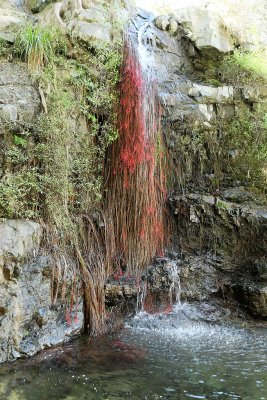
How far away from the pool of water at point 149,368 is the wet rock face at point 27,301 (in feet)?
0.63

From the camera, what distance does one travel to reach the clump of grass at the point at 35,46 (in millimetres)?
5457

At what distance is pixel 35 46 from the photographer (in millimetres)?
5445

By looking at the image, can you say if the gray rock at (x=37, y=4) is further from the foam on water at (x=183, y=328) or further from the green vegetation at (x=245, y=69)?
the foam on water at (x=183, y=328)

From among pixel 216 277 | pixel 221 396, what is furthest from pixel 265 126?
pixel 221 396

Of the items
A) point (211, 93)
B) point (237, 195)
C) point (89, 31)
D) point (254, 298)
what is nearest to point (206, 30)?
point (211, 93)

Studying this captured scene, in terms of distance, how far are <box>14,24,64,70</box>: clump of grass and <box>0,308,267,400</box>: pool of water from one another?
12.0 feet

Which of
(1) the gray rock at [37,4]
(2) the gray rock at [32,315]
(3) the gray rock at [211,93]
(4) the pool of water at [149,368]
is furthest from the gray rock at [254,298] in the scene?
(1) the gray rock at [37,4]

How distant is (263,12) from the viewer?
28.4 feet

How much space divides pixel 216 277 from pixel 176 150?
7.25ft

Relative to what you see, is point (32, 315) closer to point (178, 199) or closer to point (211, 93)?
point (178, 199)

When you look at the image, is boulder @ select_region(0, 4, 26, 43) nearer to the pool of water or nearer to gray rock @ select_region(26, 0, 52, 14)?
gray rock @ select_region(26, 0, 52, 14)

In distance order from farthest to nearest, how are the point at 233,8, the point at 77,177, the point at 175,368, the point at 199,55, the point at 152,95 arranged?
the point at 233,8 → the point at 199,55 → the point at 152,95 → the point at 77,177 → the point at 175,368

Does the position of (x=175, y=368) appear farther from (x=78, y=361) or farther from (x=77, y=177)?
(x=77, y=177)

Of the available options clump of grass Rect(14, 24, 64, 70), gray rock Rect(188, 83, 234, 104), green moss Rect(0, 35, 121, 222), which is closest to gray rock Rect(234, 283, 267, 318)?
green moss Rect(0, 35, 121, 222)
